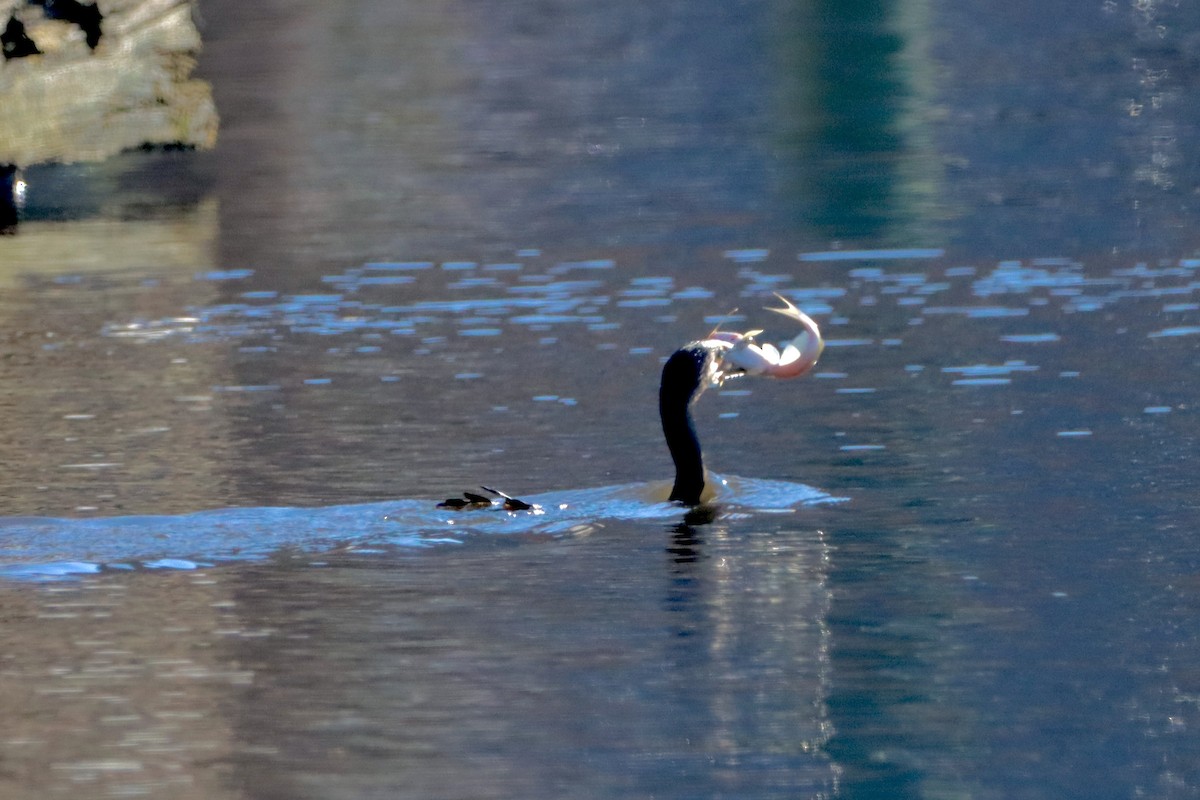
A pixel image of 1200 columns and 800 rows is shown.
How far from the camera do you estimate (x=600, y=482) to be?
1193 centimetres

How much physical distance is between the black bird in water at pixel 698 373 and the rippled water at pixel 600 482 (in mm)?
212

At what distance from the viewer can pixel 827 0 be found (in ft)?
200

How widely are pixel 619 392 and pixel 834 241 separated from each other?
6.80 metres

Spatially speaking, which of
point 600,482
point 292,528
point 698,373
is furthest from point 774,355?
point 292,528

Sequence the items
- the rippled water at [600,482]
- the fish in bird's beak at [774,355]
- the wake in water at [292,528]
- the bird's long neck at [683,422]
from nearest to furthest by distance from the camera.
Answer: the rippled water at [600,482] → the wake in water at [292,528] → the fish in bird's beak at [774,355] → the bird's long neck at [683,422]

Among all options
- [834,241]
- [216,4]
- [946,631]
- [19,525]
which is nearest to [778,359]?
[946,631]

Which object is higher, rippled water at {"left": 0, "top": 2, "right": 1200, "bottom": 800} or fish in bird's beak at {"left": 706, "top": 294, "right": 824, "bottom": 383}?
fish in bird's beak at {"left": 706, "top": 294, "right": 824, "bottom": 383}

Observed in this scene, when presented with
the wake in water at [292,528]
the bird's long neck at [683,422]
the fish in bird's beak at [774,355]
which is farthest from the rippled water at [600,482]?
the fish in bird's beak at [774,355]

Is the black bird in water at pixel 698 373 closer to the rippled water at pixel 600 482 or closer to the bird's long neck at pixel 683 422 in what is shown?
the bird's long neck at pixel 683 422

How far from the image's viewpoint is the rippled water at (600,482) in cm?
775

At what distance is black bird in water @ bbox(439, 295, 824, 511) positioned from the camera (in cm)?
1115

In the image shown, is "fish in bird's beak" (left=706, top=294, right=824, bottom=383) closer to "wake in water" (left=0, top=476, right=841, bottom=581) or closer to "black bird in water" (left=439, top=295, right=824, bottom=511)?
A: "black bird in water" (left=439, top=295, right=824, bottom=511)

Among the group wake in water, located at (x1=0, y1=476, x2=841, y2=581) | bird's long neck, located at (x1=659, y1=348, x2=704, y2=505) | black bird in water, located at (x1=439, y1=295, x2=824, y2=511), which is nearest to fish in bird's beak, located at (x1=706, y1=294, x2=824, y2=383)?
black bird in water, located at (x1=439, y1=295, x2=824, y2=511)

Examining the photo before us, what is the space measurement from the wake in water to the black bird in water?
157 mm
